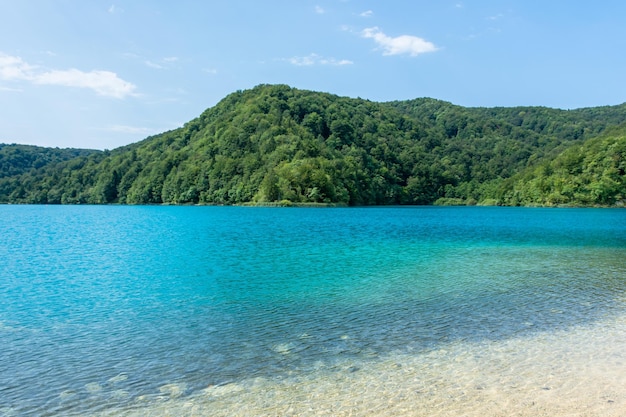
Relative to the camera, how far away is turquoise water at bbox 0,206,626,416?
9.40 metres

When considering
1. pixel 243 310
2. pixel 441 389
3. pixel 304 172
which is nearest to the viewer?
pixel 441 389

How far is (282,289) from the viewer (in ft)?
60.0

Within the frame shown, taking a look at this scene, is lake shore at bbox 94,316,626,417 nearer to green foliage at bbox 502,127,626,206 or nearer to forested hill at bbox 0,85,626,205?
forested hill at bbox 0,85,626,205

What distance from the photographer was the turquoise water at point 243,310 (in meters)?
9.40

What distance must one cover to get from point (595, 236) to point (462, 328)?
39365 mm

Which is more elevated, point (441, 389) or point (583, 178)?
point (583, 178)

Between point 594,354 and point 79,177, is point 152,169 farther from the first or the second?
point 594,354

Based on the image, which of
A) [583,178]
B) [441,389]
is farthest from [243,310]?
[583,178]

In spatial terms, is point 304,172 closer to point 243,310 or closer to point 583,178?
point 583,178

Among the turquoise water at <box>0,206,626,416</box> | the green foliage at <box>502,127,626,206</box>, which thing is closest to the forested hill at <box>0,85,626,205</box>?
the green foliage at <box>502,127,626,206</box>

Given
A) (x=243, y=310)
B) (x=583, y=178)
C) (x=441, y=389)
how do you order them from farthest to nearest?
(x=583, y=178) < (x=243, y=310) < (x=441, y=389)

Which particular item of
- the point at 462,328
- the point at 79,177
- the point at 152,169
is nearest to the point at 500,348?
the point at 462,328

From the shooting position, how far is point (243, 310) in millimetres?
14875

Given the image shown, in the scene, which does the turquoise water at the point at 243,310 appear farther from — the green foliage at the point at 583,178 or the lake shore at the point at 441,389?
the green foliage at the point at 583,178
